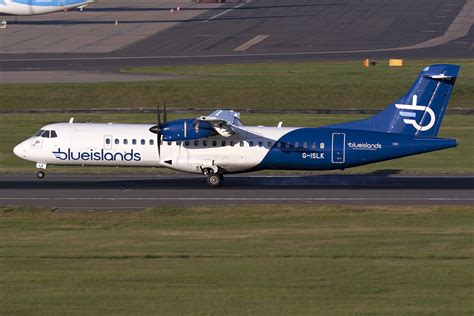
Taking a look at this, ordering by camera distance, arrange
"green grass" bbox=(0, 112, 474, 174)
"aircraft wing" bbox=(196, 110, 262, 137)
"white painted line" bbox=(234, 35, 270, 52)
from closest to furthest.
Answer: "aircraft wing" bbox=(196, 110, 262, 137)
"green grass" bbox=(0, 112, 474, 174)
"white painted line" bbox=(234, 35, 270, 52)

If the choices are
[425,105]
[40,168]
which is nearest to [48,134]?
[40,168]

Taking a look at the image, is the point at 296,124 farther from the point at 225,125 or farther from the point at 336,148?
the point at 225,125

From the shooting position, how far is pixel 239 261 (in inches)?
1174

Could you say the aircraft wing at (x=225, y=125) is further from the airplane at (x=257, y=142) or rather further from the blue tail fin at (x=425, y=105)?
the blue tail fin at (x=425, y=105)

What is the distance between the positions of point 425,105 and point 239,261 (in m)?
18.2

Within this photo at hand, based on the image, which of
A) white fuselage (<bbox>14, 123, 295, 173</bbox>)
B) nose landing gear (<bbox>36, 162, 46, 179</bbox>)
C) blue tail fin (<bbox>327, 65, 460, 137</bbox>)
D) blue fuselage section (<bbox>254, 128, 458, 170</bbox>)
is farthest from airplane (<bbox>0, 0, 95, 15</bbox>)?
blue tail fin (<bbox>327, 65, 460, 137</bbox>)

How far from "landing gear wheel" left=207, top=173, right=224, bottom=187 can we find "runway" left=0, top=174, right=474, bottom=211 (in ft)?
1.49

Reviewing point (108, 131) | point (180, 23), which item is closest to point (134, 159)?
point (108, 131)

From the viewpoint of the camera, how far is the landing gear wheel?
46.5 m

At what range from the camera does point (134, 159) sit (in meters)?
46.2

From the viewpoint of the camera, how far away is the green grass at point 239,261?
2497 centimetres

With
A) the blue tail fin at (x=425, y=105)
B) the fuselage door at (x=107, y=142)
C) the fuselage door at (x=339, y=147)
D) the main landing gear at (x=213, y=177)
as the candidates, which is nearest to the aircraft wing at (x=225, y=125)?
the main landing gear at (x=213, y=177)

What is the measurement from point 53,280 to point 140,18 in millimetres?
100436

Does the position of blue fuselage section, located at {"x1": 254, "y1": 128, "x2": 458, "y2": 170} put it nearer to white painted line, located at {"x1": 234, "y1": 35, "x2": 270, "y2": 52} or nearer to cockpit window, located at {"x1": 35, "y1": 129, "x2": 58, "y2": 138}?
cockpit window, located at {"x1": 35, "y1": 129, "x2": 58, "y2": 138}
